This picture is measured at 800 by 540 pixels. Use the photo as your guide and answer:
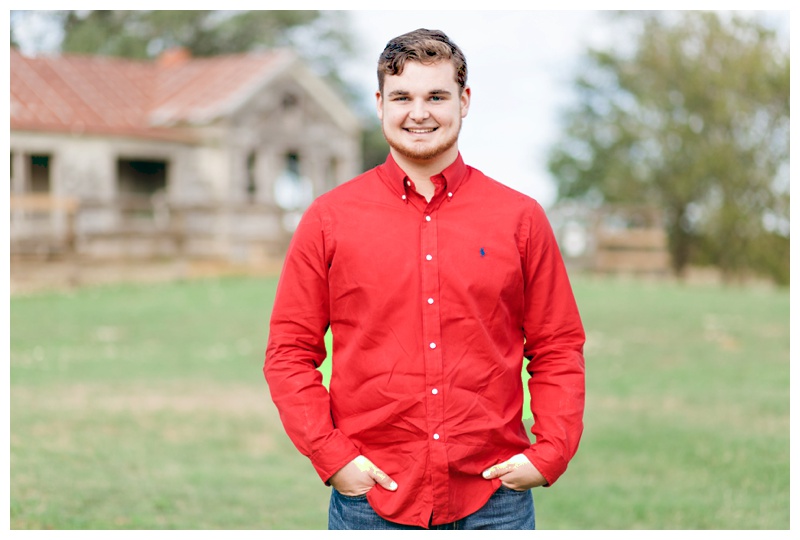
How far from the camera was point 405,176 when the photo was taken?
8.93 ft

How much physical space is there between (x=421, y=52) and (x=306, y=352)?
2.54 ft

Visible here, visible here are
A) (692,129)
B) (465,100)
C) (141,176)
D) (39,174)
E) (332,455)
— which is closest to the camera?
(332,455)

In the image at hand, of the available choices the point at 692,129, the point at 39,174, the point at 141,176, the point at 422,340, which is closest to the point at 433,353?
the point at 422,340

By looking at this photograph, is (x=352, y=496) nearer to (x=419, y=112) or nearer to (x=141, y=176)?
(x=419, y=112)

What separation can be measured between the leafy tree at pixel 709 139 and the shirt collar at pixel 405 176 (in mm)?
30238

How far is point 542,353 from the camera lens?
9.16ft

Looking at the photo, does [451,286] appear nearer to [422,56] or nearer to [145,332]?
[422,56]

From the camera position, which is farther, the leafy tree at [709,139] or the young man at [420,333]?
the leafy tree at [709,139]

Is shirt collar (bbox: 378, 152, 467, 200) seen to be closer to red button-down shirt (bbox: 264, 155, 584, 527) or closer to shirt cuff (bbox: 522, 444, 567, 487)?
red button-down shirt (bbox: 264, 155, 584, 527)

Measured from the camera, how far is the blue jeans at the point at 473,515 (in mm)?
2705

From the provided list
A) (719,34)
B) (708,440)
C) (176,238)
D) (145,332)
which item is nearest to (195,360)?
(145,332)

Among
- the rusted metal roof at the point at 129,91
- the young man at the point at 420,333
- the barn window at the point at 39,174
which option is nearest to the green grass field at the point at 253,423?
the young man at the point at 420,333

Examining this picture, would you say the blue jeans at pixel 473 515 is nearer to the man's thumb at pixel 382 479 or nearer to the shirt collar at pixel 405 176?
the man's thumb at pixel 382 479
